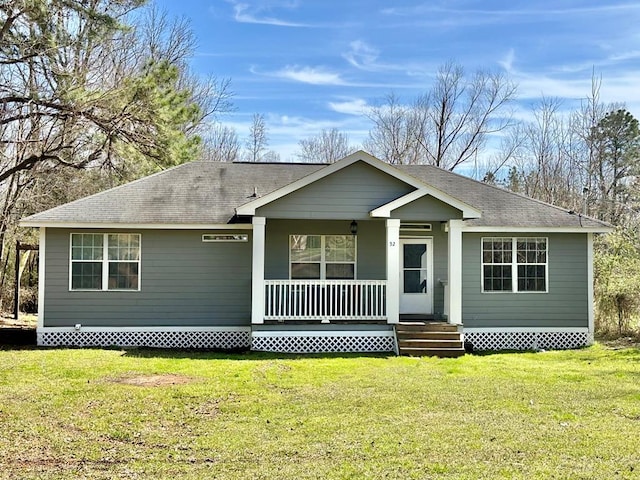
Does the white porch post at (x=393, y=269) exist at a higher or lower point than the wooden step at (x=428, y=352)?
higher

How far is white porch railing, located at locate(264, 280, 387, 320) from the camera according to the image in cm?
1350

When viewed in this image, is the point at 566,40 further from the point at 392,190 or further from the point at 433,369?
the point at 433,369

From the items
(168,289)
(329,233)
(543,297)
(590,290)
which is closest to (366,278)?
(329,233)

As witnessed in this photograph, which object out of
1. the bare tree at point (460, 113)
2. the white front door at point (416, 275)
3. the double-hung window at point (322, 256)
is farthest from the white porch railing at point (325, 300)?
the bare tree at point (460, 113)

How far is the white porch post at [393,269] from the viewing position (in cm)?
1346

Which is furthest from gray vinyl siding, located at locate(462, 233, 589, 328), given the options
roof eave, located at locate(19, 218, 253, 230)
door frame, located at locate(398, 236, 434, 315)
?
roof eave, located at locate(19, 218, 253, 230)

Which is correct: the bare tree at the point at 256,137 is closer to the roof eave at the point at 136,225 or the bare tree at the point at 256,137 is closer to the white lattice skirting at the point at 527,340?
the roof eave at the point at 136,225

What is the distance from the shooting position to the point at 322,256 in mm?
14922

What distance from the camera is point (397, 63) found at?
30.0m

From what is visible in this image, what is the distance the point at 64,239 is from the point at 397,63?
67.5ft

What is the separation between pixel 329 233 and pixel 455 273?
10.5 feet

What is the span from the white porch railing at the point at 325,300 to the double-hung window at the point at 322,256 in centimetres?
70

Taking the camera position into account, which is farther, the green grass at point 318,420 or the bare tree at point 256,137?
the bare tree at point 256,137

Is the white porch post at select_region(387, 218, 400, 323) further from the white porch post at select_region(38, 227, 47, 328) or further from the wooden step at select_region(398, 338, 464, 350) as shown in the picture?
the white porch post at select_region(38, 227, 47, 328)
